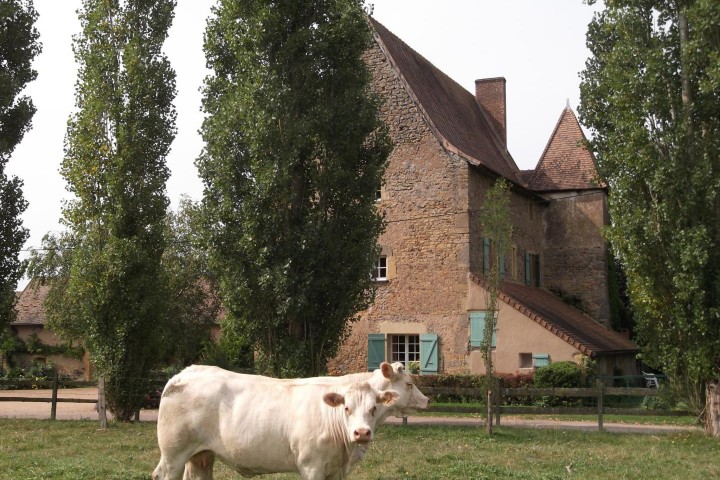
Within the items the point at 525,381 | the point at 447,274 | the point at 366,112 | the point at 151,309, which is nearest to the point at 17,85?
the point at 151,309

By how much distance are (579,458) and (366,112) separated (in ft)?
31.3

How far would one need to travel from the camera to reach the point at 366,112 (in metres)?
19.3

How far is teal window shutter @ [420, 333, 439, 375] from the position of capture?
26.5 meters

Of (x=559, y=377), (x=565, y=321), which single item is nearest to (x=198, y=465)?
(x=559, y=377)

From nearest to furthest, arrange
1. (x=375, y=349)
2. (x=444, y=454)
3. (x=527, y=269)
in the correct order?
(x=444, y=454) < (x=375, y=349) < (x=527, y=269)

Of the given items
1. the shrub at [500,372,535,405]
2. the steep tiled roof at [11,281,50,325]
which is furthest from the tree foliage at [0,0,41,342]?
the steep tiled roof at [11,281,50,325]

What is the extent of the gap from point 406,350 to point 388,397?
20.0 metres

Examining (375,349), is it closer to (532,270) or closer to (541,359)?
(541,359)

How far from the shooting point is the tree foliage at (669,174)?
1655 centimetres

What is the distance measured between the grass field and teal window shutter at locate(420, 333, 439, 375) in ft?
26.2

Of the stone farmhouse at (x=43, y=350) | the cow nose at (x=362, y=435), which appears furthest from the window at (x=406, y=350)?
the stone farmhouse at (x=43, y=350)

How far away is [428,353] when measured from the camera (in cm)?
2669

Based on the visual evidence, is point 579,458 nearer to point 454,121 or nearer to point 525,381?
point 525,381

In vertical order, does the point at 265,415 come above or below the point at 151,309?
below
